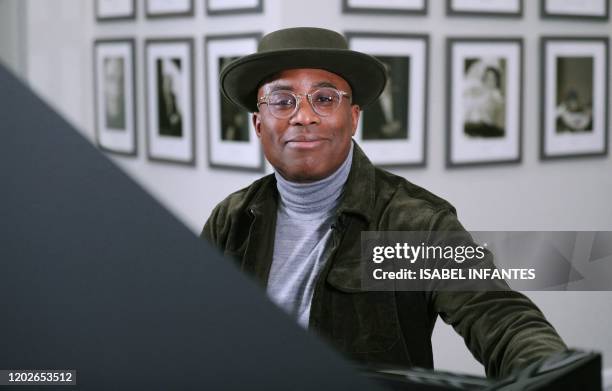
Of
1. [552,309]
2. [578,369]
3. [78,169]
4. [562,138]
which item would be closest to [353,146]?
[578,369]

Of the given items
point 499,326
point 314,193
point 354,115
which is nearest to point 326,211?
point 314,193

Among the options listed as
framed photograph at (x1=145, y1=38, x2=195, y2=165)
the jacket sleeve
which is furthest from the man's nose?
framed photograph at (x1=145, y1=38, x2=195, y2=165)

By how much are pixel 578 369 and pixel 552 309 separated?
2362mm

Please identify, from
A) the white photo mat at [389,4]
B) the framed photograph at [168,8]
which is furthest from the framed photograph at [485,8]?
the framed photograph at [168,8]

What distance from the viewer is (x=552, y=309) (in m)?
2.62

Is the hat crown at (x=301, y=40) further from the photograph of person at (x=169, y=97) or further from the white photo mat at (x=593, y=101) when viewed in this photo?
the white photo mat at (x=593, y=101)

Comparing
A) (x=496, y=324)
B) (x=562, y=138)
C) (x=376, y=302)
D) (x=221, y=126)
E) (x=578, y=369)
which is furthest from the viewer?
(x=562, y=138)

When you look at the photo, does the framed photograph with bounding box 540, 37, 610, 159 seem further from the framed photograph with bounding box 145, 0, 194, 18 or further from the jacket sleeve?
the jacket sleeve

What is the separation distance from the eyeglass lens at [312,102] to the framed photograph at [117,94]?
1.50 m

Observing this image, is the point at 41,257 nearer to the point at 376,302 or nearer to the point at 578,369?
the point at 578,369

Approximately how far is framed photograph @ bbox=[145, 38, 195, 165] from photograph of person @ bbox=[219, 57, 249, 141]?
0.12 meters

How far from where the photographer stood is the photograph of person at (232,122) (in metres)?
2.12

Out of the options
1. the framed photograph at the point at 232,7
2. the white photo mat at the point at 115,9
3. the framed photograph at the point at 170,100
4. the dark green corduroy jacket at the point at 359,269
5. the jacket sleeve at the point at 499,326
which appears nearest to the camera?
the jacket sleeve at the point at 499,326

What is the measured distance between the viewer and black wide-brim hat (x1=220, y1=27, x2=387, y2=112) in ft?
3.28
